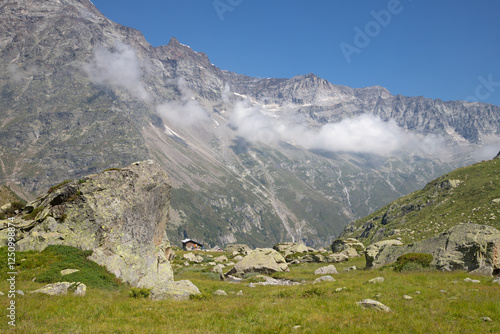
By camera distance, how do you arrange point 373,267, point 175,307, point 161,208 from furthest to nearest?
point 373,267 < point 161,208 < point 175,307

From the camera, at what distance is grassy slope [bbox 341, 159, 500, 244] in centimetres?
9469

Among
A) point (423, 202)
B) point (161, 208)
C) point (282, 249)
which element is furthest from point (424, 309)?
point (423, 202)

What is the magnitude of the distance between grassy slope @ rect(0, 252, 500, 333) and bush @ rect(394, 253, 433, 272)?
1014 cm

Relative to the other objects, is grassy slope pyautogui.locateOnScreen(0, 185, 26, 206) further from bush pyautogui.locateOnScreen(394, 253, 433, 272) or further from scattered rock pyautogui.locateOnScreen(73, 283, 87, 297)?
bush pyautogui.locateOnScreen(394, 253, 433, 272)

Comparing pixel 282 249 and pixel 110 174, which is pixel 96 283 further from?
pixel 282 249

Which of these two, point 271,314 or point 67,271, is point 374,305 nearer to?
point 271,314

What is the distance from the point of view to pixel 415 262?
1304 inches

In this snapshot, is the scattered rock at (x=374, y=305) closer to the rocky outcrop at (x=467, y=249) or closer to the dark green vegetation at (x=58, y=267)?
the rocky outcrop at (x=467, y=249)

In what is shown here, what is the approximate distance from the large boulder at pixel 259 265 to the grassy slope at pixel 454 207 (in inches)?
2443

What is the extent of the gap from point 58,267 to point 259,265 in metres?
31.0

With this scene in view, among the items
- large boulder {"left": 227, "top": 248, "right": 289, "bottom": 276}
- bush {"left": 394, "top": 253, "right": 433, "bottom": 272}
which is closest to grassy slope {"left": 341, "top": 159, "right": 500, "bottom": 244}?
bush {"left": 394, "top": 253, "right": 433, "bottom": 272}

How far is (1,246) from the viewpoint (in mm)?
27344

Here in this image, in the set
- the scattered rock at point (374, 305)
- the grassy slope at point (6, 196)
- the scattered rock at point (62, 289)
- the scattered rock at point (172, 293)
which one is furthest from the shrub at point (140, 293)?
the grassy slope at point (6, 196)

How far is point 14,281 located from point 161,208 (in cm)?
1872
